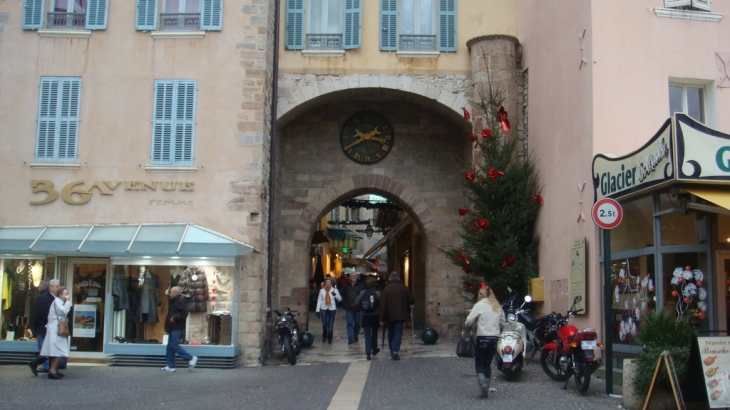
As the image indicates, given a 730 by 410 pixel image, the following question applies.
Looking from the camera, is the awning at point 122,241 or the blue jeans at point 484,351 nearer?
the blue jeans at point 484,351

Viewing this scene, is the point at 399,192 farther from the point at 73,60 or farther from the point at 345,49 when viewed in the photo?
the point at 73,60

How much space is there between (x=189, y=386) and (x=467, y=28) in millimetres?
9159

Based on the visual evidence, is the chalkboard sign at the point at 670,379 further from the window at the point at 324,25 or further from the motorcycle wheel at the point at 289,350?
the window at the point at 324,25

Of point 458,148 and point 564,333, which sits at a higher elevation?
point 458,148

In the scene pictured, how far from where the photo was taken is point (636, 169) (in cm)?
950

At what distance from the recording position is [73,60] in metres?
13.4

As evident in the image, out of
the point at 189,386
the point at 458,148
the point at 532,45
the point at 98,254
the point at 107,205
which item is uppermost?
the point at 532,45

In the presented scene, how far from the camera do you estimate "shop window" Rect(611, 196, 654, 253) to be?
32.1ft

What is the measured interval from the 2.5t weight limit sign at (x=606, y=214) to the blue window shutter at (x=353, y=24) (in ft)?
26.3

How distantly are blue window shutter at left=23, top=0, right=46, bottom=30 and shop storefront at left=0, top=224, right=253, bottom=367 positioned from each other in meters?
3.52

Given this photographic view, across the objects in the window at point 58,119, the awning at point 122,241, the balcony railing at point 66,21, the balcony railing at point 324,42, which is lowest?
the awning at point 122,241

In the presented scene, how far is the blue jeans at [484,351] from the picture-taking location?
8.94 m

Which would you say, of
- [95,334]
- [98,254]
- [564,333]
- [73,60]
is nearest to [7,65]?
[73,60]

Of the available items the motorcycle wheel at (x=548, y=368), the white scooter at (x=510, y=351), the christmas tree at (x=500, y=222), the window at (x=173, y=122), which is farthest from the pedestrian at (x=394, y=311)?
the window at (x=173, y=122)
